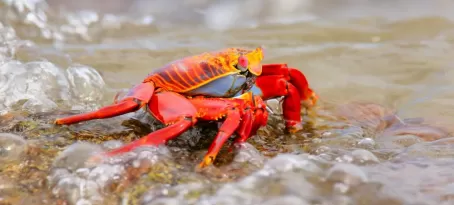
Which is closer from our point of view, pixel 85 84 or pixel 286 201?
pixel 286 201

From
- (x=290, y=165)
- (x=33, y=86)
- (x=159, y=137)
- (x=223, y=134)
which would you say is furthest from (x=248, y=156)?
(x=33, y=86)

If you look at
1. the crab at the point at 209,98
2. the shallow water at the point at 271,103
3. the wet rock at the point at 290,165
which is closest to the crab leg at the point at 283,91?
the crab at the point at 209,98

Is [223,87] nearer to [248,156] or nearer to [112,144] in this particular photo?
[248,156]

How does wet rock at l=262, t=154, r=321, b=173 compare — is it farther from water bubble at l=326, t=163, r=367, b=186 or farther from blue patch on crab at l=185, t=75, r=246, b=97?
blue patch on crab at l=185, t=75, r=246, b=97

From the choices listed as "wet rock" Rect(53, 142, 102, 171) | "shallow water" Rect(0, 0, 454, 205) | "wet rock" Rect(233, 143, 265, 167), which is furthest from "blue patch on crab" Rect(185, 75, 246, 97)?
"wet rock" Rect(53, 142, 102, 171)

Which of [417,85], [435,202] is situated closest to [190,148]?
[435,202]

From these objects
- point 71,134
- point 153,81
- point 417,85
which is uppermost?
point 153,81

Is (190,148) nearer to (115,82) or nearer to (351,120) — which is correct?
(351,120)
